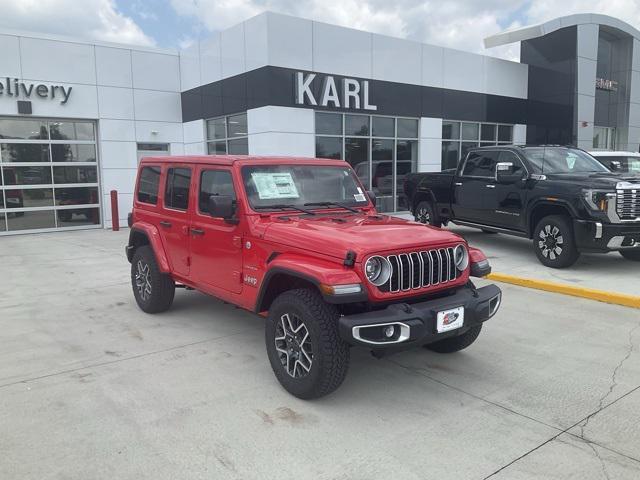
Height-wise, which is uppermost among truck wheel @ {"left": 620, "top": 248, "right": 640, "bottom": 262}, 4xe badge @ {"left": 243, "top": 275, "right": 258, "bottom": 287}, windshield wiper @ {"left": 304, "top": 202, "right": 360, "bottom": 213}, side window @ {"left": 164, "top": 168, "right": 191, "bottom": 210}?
side window @ {"left": 164, "top": 168, "right": 191, "bottom": 210}

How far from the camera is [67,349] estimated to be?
16.8 ft

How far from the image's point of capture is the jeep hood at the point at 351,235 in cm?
377

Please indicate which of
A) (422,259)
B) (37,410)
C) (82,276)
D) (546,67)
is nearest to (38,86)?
(82,276)

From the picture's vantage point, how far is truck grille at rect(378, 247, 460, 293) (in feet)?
12.4

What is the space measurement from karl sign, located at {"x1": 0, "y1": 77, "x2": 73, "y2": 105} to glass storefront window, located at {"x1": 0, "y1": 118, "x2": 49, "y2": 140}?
0.68 meters

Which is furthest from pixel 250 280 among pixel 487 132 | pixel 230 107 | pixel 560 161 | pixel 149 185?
pixel 487 132

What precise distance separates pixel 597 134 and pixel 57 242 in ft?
67.9

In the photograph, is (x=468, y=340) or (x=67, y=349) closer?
(x=468, y=340)

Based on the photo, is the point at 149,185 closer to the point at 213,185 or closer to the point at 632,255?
the point at 213,185

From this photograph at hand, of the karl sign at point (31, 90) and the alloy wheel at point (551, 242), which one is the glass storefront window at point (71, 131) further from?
the alloy wheel at point (551, 242)

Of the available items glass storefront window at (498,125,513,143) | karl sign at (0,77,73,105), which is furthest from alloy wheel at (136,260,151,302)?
glass storefront window at (498,125,513,143)

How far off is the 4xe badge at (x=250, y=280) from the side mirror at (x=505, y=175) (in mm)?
5830

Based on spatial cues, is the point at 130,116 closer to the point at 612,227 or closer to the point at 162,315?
the point at 162,315

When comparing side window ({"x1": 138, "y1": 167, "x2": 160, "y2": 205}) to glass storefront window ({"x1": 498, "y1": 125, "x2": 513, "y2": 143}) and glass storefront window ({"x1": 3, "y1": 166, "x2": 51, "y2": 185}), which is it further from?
glass storefront window ({"x1": 498, "y1": 125, "x2": 513, "y2": 143})
